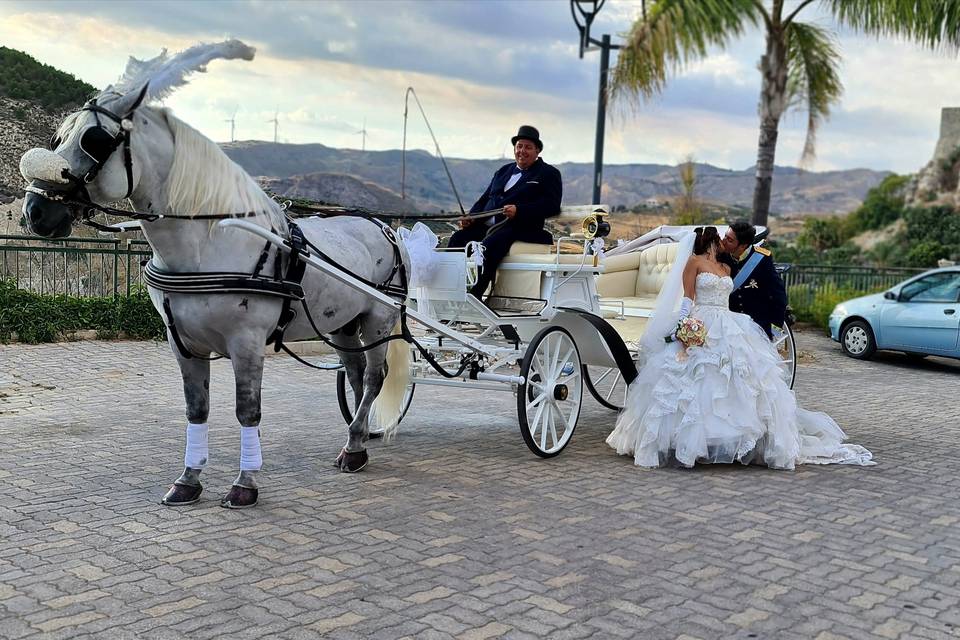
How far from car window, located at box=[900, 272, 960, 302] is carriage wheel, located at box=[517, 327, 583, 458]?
9304 mm

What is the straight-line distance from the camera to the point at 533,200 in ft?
24.4

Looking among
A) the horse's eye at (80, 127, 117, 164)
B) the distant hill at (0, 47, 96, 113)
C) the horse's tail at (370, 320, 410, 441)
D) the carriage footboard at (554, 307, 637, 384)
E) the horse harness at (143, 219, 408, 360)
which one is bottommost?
the horse's tail at (370, 320, 410, 441)

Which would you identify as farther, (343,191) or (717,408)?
(343,191)

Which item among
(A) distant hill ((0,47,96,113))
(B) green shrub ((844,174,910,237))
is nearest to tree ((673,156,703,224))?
(A) distant hill ((0,47,96,113))

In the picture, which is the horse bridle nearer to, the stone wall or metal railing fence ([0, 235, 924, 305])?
metal railing fence ([0, 235, 924, 305])

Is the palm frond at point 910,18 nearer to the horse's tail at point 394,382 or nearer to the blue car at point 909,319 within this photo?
the blue car at point 909,319

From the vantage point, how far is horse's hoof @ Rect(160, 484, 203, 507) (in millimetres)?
5398

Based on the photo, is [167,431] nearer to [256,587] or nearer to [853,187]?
[256,587]

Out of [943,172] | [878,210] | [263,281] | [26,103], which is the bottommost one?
[263,281]

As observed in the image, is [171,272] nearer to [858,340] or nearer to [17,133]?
[17,133]

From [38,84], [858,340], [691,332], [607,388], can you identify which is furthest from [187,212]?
[38,84]

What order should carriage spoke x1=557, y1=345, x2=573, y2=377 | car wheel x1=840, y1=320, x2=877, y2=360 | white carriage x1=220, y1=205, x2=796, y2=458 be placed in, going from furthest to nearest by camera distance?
car wheel x1=840, y1=320, x2=877, y2=360
carriage spoke x1=557, y1=345, x2=573, y2=377
white carriage x1=220, y1=205, x2=796, y2=458

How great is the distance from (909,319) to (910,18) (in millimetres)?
4814

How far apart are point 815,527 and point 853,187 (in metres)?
169
